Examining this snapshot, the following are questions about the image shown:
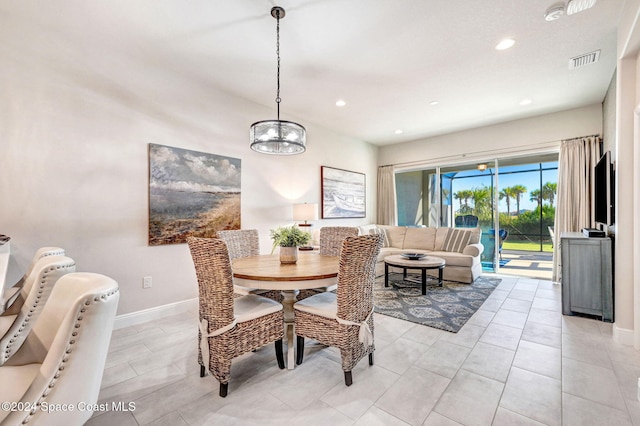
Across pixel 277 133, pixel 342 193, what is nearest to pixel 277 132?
pixel 277 133

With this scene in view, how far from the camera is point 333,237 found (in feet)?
A: 10.1

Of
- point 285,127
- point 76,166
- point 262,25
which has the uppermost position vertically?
point 262,25

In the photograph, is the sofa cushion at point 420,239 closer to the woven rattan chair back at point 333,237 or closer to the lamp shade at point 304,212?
the lamp shade at point 304,212

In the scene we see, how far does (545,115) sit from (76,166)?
6.58 metres

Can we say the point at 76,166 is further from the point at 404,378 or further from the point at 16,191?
the point at 404,378

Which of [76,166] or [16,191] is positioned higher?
[76,166]

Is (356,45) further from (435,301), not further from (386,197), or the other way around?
(386,197)

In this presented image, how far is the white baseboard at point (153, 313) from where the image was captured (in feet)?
9.37

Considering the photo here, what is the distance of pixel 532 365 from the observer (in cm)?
211

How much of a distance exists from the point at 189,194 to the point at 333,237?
1.81 metres

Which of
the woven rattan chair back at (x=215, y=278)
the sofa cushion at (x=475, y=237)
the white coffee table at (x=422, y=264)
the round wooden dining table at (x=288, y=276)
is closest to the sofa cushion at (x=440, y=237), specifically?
the sofa cushion at (x=475, y=237)

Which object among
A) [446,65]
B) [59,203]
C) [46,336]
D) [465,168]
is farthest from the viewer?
[465,168]

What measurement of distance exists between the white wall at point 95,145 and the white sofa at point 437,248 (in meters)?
2.91

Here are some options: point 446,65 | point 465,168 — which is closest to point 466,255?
point 465,168
